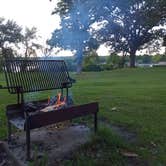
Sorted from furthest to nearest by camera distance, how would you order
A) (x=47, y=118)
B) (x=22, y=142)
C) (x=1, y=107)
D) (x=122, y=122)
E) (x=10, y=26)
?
(x=10, y=26), (x=1, y=107), (x=122, y=122), (x=22, y=142), (x=47, y=118)

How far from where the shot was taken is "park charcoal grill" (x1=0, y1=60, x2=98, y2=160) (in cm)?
306

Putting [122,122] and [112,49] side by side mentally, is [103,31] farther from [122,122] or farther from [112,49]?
[122,122]

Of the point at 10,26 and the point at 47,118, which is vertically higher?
the point at 10,26

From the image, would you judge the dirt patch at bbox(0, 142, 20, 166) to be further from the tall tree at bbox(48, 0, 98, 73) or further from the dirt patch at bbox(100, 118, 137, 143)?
the tall tree at bbox(48, 0, 98, 73)

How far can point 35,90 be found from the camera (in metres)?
4.12

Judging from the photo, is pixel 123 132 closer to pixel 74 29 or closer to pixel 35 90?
pixel 35 90

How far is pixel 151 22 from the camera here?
21.9 meters

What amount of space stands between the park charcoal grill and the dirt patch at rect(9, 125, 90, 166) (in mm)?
186

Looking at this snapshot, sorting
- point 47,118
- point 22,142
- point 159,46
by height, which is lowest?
point 22,142

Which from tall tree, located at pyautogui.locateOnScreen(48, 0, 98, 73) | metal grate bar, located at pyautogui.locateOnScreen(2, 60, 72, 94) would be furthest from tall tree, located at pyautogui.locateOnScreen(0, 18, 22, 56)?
metal grate bar, located at pyautogui.locateOnScreen(2, 60, 72, 94)

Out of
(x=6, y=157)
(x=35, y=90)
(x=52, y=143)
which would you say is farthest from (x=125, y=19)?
(x=6, y=157)

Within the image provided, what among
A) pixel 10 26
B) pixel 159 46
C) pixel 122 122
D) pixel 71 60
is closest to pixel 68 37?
pixel 71 60

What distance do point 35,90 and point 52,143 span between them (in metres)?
0.97

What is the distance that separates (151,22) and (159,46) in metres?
10.8
